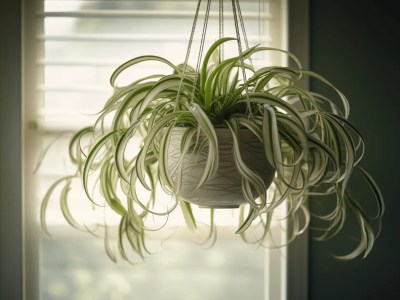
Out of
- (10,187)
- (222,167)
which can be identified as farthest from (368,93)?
(10,187)

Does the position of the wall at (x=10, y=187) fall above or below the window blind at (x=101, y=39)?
below

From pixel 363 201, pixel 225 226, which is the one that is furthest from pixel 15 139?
pixel 363 201

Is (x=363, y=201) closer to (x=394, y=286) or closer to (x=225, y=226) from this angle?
(x=394, y=286)

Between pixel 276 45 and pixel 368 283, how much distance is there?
0.92 metres

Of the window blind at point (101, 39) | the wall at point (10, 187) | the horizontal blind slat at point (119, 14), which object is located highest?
the horizontal blind slat at point (119, 14)

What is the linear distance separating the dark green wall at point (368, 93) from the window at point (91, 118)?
141 mm

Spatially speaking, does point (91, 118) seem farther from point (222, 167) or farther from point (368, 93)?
point (368, 93)

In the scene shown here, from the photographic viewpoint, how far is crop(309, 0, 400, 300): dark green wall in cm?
174

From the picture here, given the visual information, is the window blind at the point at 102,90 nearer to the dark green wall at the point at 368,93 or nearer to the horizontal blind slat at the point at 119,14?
the horizontal blind slat at the point at 119,14

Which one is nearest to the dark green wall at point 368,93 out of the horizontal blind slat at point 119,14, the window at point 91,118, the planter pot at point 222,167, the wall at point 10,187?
the window at point 91,118

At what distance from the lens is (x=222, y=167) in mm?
1053

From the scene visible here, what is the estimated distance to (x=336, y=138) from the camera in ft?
3.84

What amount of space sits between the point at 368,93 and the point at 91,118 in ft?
3.27

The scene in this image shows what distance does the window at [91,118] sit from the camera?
5.75ft
